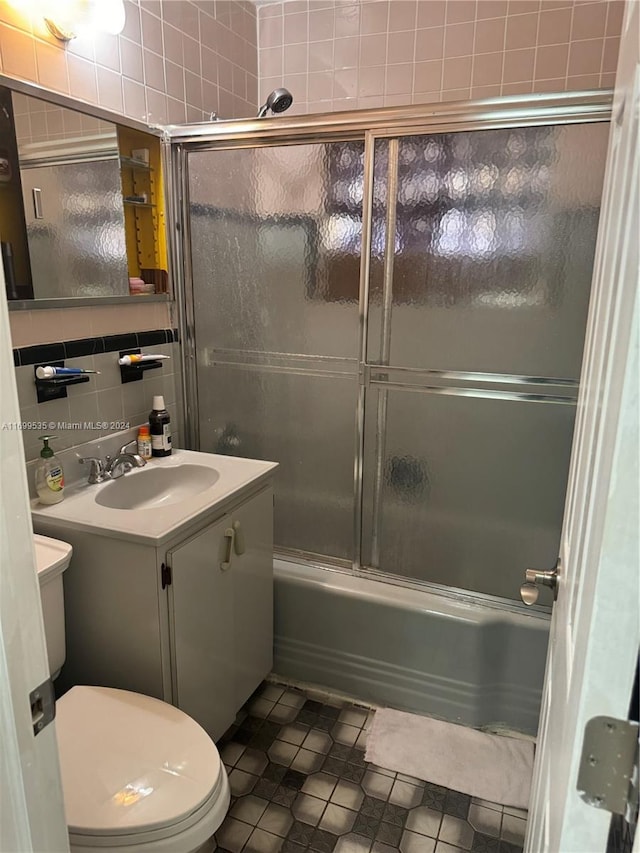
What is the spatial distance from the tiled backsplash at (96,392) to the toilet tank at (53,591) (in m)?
0.32

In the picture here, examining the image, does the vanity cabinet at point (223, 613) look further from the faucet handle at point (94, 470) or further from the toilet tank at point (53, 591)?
the faucet handle at point (94, 470)

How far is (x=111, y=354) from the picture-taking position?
1.91 metres

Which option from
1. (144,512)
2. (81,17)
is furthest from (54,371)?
(81,17)

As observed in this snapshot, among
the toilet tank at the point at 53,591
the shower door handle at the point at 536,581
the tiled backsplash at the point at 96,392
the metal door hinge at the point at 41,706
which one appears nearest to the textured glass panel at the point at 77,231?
the tiled backsplash at the point at 96,392

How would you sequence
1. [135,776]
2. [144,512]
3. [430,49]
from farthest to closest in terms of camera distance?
[430,49]
[144,512]
[135,776]

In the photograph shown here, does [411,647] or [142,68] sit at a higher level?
[142,68]

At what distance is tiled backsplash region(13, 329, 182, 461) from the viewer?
64.3 inches

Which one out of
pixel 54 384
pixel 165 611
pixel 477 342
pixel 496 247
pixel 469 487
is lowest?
pixel 165 611

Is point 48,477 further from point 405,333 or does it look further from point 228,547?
point 405,333

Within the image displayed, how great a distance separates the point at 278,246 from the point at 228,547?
41.0 inches

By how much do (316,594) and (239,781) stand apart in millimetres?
616

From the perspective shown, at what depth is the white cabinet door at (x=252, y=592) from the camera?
70.6 inches

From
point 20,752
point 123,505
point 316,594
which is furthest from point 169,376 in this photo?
point 20,752

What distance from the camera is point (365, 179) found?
1.89m
